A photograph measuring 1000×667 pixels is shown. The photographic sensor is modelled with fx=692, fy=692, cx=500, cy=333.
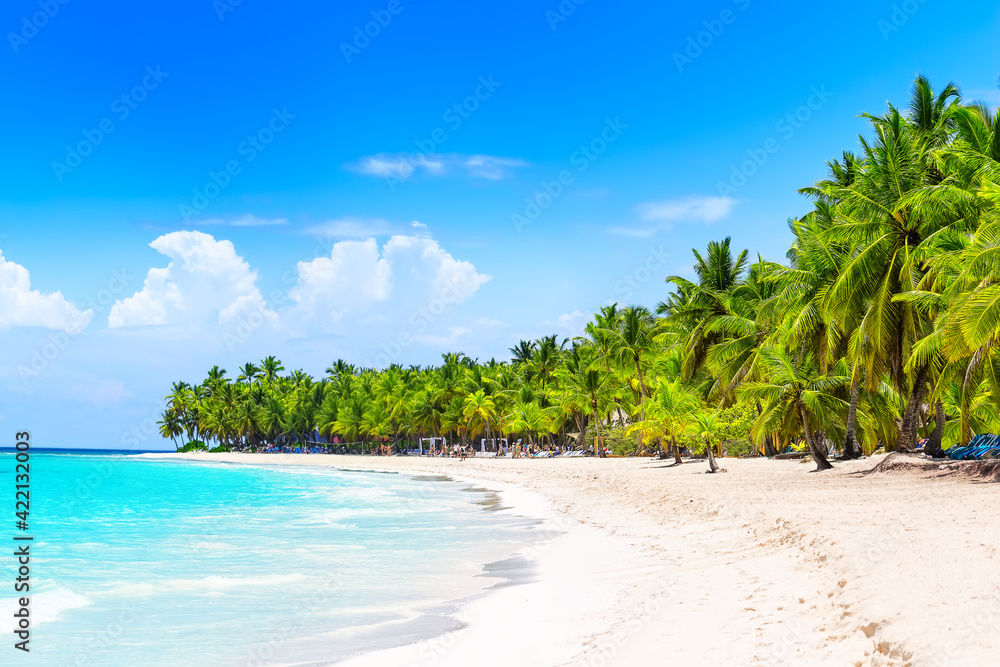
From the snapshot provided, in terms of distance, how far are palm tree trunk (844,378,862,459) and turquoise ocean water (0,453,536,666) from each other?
1177cm

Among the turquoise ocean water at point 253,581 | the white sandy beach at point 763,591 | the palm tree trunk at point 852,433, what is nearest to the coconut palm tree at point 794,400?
the palm tree trunk at point 852,433

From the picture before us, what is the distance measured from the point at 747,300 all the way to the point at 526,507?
681 inches

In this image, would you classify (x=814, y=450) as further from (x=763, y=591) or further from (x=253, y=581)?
(x=253, y=581)

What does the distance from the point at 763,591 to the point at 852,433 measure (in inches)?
743

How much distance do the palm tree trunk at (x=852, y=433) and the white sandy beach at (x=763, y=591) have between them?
8.12 m

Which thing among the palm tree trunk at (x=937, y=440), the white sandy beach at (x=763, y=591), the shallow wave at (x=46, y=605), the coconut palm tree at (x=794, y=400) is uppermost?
the coconut palm tree at (x=794, y=400)

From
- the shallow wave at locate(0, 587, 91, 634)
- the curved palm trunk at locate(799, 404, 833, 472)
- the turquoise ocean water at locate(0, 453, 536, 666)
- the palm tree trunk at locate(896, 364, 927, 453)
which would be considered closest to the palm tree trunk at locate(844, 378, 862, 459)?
the palm tree trunk at locate(896, 364, 927, 453)

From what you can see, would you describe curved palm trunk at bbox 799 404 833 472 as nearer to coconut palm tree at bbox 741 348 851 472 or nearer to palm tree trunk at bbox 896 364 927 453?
coconut palm tree at bbox 741 348 851 472

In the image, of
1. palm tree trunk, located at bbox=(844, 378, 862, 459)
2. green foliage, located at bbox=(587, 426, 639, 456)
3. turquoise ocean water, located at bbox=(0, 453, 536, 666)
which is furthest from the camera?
green foliage, located at bbox=(587, 426, 639, 456)

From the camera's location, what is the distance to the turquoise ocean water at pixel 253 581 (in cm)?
739

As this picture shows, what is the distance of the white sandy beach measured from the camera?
4.77m

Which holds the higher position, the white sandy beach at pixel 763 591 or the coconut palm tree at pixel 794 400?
the coconut palm tree at pixel 794 400

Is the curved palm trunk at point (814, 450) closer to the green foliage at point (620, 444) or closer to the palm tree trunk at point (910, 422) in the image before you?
the palm tree trunk at point (910, 422)

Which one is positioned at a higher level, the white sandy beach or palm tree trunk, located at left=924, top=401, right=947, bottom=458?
palm tree trunk, located at left=924, top=401, right=947, bottom=458
